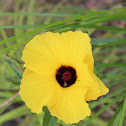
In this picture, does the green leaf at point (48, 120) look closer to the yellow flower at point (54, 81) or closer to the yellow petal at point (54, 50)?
the yellow flower at point (54, 81)

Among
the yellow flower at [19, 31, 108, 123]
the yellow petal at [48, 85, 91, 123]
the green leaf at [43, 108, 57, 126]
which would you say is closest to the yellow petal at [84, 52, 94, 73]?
the yellow flower at [19, 31, 108, 123]

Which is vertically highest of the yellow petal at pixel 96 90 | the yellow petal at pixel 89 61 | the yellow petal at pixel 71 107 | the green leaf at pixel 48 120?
the yellow petal at pixel 89 61

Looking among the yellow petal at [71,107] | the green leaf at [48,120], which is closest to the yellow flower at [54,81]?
the yellow petal at [71,107]

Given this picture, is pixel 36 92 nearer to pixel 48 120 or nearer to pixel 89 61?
pixel 48 120

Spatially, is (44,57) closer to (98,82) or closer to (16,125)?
(98,82)

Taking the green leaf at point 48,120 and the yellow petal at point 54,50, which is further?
the green leaf at point 48,120

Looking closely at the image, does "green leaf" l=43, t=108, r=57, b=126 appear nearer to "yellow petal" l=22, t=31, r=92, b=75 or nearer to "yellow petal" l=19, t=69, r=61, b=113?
"yellow petal" l=19, t=69, r=61, b=113

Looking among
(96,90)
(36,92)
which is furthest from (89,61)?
(36,92)
